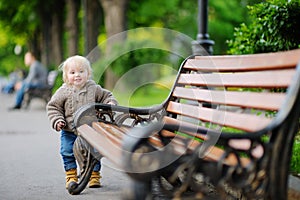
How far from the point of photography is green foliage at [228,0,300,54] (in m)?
5.86

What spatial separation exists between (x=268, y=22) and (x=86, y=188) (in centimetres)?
270

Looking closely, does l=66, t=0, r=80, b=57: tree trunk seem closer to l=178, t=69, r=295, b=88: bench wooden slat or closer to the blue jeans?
the blue jeans

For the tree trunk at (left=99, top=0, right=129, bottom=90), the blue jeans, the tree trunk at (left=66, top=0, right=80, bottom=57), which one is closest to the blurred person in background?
the tree trunk at (left=99, top=0, right=129, bottom=90)

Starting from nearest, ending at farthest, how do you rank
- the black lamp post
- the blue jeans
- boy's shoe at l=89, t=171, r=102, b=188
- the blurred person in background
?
1. the blue jeans
2. boy's shoe at l=89, t=171, r=102, b=188
3. the black lamp post
4. the blurred person in background

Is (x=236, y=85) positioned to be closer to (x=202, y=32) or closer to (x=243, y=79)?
(x=243, y=79)

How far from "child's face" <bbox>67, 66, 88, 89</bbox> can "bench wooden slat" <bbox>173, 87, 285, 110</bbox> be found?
0.84 m

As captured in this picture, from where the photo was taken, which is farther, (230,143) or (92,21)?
(92,21)

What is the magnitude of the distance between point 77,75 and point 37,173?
1406 mm

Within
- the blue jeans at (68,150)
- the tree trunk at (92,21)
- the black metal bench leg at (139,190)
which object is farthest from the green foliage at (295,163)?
the tree trunk at (92,21)

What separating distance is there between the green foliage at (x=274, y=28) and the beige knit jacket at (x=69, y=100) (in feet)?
6.86

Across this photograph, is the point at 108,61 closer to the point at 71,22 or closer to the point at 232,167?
the point at 71,22

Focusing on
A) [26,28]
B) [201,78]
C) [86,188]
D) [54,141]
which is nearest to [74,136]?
[86,188]

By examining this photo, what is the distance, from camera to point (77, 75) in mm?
4922

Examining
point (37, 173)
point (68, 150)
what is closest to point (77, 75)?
point (68, 150)
